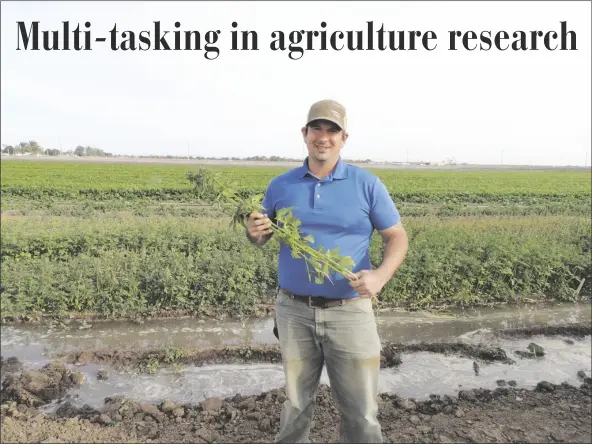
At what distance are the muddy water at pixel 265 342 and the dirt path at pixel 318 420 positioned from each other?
0.39 meters

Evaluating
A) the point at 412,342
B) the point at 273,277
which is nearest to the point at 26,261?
the point at 273,277

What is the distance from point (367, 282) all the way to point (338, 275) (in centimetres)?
19

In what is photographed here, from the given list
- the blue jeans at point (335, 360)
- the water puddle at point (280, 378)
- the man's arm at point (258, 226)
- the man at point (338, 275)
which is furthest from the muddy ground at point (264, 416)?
the man's arm at point (258, 226)

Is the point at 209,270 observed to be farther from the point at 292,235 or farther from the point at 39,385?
the point at 292,235

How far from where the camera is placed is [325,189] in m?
2.28

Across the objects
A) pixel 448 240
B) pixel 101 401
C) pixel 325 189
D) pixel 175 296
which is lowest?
pixel 101 401

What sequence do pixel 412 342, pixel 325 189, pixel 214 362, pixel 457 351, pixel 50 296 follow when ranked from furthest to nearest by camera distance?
pixel 50 296, pixel 412 342, pixel 457 351, pixel 214 362, pixel 325 189

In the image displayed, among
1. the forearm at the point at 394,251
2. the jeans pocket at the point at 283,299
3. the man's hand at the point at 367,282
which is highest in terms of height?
the forearm at the point at 394,251

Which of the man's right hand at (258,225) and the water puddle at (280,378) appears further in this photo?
the water puddle at (280,378)

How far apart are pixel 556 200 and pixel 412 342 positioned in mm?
21034

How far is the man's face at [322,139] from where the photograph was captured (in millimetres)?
2209

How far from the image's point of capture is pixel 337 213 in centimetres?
224

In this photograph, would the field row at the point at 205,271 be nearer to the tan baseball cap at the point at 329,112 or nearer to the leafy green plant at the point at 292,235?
the leafy green plant at the point at 292,235

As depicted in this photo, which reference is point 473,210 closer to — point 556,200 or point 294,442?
point 556,200
